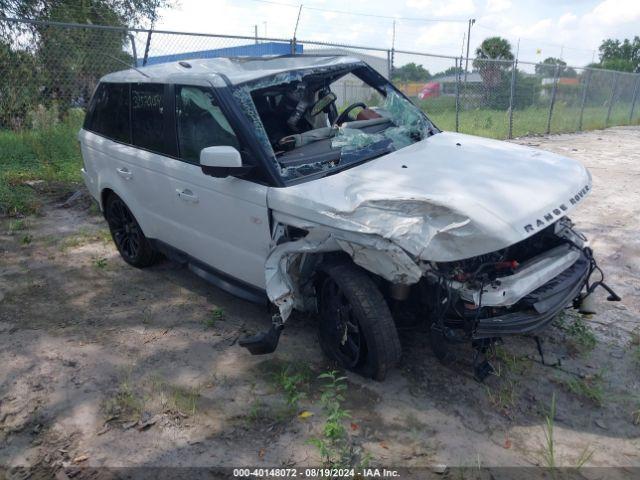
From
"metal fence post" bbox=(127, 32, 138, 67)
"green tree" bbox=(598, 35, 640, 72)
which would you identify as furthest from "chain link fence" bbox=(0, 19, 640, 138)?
"green tree" bbox=(598, 35, 640, 72)

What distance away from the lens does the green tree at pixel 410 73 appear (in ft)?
38.9

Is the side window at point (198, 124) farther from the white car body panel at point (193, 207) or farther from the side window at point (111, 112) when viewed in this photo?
the side window at point (111, 112)

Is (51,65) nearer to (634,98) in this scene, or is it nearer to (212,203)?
(212,203)

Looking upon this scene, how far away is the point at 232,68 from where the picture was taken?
149 inches

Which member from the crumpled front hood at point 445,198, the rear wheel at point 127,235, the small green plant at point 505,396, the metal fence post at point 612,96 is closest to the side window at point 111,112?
the rear wheel at point 127,235

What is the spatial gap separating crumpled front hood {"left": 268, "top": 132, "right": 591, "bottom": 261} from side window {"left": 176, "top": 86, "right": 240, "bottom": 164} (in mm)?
680

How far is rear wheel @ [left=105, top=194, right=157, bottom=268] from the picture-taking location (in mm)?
4738

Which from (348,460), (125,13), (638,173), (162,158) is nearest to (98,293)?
(162,158)

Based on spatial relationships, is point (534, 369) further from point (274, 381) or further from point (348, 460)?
point (274, 381)

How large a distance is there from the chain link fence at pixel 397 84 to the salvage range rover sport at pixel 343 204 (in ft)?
2.72

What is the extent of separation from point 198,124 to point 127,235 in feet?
6.12

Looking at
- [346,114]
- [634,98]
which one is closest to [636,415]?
[346,114]

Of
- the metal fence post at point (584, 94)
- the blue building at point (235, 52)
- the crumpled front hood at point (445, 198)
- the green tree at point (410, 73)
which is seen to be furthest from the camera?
the metal fence post at point (584, 94)

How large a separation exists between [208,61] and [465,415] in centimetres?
321
